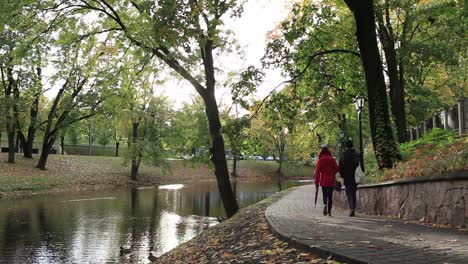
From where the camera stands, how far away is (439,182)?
312 inches

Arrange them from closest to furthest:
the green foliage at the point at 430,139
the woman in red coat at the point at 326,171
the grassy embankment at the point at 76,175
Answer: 1. the woman in red coat at the point at 326,171
2. the green foliage at the point at 430,139
3. the grassy embankment at the point at 76,175

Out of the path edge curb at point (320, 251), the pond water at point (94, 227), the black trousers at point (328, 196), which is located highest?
the black trousers at point (328, 196)

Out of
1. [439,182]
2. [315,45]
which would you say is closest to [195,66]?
[315,45]

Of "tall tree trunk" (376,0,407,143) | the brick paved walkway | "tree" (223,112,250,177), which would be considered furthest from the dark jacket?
"tall tree trunk" (376,0,407,143)

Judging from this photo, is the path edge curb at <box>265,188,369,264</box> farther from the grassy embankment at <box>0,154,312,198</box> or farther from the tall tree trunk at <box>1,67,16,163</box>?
the tall tree trunk at <box>1,67,16,163</box>

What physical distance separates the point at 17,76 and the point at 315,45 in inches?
1064

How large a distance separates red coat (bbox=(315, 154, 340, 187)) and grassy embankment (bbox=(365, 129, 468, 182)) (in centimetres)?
140

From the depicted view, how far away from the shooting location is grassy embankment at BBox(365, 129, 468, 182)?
Answer: 791 cm

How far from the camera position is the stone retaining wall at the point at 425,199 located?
7391mm

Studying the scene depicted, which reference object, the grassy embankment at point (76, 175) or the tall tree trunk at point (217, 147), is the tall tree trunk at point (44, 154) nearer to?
the grassy embankment at point (76, 175)

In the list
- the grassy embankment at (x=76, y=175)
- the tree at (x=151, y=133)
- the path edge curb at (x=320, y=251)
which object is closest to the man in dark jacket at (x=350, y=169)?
the path edge curb at (x=320, y=251)

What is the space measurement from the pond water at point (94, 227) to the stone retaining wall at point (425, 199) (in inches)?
254

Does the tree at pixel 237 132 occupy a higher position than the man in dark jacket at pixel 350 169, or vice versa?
the tree at pixel 237 132

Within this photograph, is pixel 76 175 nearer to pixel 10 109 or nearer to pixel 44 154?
pixel 44 154
